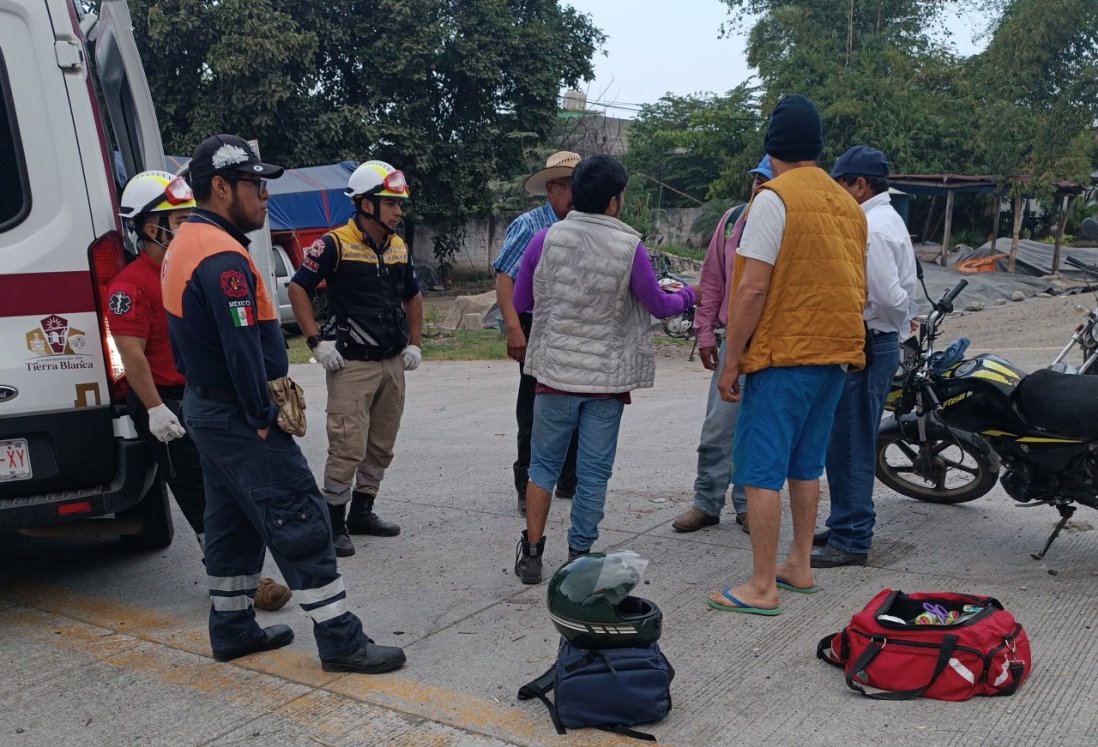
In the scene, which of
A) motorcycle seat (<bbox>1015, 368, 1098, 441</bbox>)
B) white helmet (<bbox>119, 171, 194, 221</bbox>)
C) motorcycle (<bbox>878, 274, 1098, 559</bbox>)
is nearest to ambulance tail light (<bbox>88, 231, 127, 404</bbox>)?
white helmet (<bbox>119, 171, 194, 221</bbox>)

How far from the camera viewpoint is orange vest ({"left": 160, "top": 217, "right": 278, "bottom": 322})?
3.49 metres

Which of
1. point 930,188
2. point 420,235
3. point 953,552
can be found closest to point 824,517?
point 953,552

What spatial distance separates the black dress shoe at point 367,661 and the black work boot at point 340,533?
4.72 feet

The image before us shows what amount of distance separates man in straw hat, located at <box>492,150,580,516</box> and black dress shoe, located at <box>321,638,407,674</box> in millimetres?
1736

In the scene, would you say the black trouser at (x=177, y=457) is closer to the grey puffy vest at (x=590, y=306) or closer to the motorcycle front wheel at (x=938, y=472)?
the grey puffy vest at (x=590, y=306)

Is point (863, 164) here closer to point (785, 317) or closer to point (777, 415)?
point (785, 317)

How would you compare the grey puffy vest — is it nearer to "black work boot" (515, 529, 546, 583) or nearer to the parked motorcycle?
"black work boot" (515, 529, 546, 583)

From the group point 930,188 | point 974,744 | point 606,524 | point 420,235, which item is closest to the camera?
point 974,744

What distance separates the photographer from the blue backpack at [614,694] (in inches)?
124

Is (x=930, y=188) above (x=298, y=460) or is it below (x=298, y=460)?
below

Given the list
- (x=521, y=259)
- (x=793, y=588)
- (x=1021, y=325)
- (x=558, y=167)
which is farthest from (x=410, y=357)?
(x=1021, y=325)

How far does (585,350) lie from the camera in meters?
4.34

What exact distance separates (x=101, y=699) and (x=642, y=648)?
6.24 ft

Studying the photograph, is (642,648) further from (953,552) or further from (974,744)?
(953,552)
